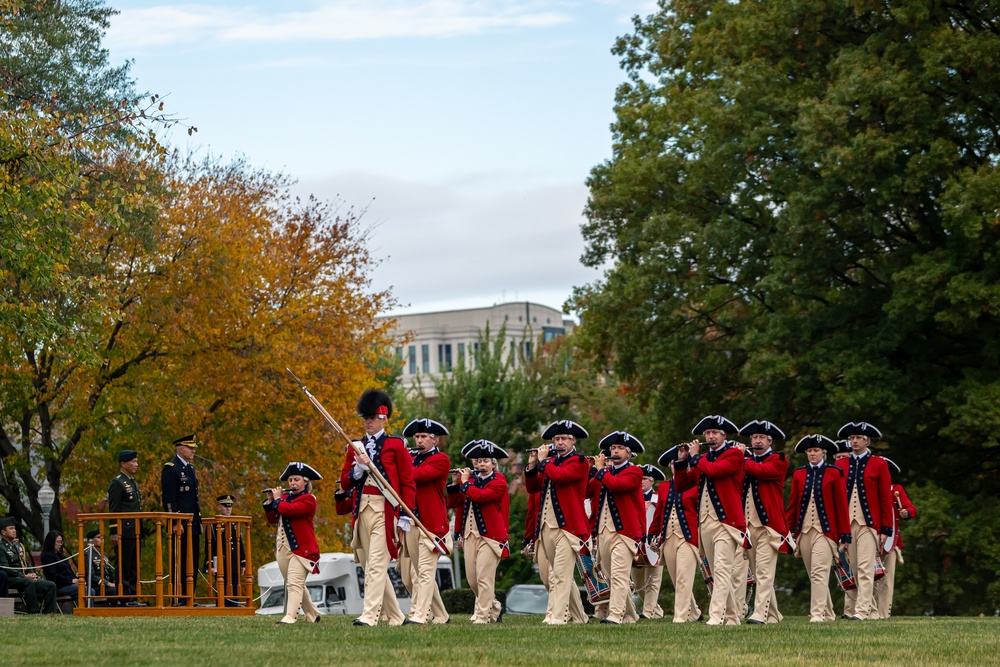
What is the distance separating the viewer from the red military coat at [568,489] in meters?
15.4

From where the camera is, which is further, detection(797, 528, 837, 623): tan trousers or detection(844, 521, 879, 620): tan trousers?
detection(844, 521, 879, 620): tan trousers

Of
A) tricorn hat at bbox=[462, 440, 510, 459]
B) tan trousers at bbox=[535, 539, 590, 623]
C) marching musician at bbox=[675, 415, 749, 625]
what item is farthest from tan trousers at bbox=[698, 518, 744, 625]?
tricorn hat at bbox=[462, 440, 510, 459]

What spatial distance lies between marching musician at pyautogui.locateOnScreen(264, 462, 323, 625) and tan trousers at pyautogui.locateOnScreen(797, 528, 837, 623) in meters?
5.25

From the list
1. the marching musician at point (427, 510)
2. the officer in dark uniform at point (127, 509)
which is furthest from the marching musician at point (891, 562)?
the officer in dark uniform at point (127, 509)

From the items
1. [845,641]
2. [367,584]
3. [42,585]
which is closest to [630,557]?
[367,584]

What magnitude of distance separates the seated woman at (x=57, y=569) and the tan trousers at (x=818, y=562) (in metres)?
9.46

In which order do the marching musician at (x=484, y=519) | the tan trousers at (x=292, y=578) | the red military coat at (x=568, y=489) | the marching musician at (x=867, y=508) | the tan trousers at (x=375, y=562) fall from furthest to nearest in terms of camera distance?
the marching musician at (x=867, y=508), the marching musician at (x=484, y=519), the red military coat at (x=568, y=489), the tan trousers at (x=292, y=578), the tan trousers at (x=375, y=562)

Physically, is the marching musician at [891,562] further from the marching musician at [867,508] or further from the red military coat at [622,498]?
the red military coat at [622,498]

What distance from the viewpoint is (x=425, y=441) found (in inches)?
621

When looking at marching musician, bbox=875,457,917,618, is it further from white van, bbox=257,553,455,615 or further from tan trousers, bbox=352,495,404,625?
white van, bbox=257,553,455,615

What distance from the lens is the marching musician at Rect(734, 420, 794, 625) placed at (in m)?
15.8

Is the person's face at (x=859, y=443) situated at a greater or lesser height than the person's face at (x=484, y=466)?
greater

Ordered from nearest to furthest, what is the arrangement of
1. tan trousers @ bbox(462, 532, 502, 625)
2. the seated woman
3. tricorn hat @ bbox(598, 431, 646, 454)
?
tan trousers @ bbox(462, 532, 502, 625), tricorn hat @ bbox(598, 431, 646, 454), the seated woman

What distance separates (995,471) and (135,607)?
18.5 metres
